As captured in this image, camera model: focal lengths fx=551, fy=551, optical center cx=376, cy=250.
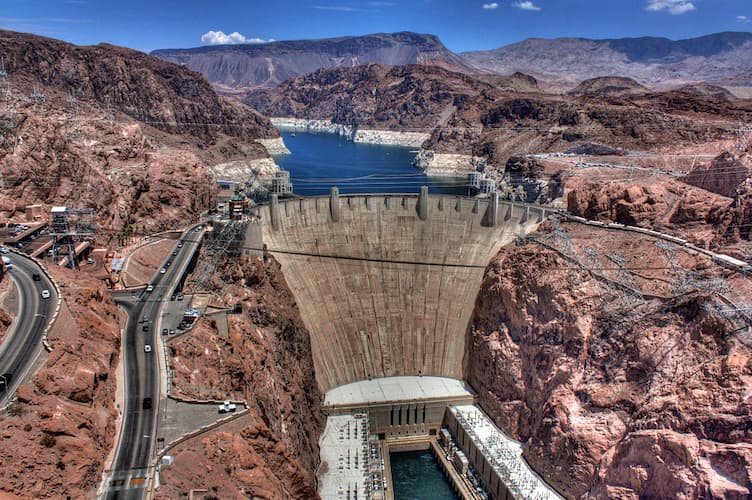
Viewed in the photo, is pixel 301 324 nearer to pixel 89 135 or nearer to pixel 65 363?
pixel 65 363

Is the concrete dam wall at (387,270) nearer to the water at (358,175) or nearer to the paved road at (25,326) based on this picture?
the paved road at (25,326)

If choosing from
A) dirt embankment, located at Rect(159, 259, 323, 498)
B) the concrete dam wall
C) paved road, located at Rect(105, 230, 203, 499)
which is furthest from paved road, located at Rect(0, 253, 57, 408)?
the concrete dam wall

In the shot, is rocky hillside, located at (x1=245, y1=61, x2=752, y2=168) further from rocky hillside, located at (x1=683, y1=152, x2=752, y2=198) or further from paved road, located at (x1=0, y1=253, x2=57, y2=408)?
paved road, located at (x1=0, y1=253, x2=57, y2=408)

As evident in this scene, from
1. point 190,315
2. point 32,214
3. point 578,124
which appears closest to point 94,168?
point 32,214

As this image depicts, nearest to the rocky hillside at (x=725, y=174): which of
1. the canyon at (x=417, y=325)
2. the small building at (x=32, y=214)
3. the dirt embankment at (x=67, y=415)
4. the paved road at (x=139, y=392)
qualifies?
the canyon at (x=417, y=325)

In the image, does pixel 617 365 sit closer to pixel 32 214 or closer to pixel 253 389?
pixel 253 389

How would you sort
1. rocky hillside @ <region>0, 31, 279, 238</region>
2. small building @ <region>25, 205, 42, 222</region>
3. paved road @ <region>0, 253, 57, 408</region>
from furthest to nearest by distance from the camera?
rocky hillside @ <region>0, 31, 279, 238</region> < small building @ <region>25, 205, 42, 222</region> < paved road @ <region>0, 253, 57, 408</region>

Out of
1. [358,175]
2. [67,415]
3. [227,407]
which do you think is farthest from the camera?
[358,175]
